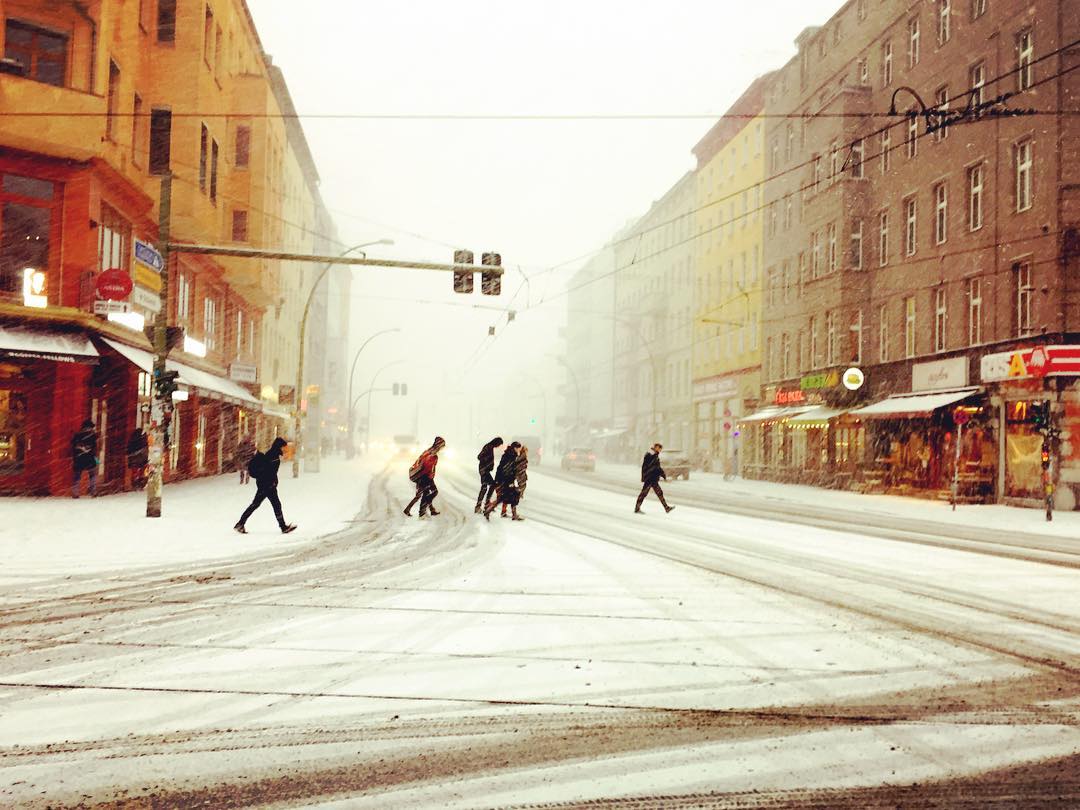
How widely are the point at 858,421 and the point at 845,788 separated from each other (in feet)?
114

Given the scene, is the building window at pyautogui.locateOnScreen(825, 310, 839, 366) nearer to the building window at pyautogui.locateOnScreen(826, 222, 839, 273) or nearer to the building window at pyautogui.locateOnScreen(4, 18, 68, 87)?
the building window at pyautogui.locateOnScreen(826, 222, 839, 273)

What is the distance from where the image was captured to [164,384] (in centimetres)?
1678

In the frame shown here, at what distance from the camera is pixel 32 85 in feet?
66.1

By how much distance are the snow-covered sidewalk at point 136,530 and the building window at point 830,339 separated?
874 inches

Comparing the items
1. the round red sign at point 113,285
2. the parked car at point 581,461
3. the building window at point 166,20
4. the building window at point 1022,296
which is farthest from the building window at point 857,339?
the round red sign at point 113,285

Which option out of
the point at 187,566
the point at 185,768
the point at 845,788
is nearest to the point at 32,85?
the point at 187,566

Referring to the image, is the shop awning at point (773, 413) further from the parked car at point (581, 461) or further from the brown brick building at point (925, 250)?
the parked car at point (581, 461)

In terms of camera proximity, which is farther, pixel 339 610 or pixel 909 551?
pixel 909 551

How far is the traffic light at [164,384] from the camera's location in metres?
16.8

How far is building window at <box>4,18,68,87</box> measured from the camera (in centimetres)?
2088

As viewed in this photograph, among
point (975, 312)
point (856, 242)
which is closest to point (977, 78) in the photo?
point (975, 312)

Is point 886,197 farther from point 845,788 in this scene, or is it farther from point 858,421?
point 845,788

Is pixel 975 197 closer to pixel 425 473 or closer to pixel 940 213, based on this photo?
pixel 940 213

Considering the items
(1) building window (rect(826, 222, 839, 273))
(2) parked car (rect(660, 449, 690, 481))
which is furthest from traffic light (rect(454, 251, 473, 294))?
(2) parked car (rect(660, 449, 690, 481))
